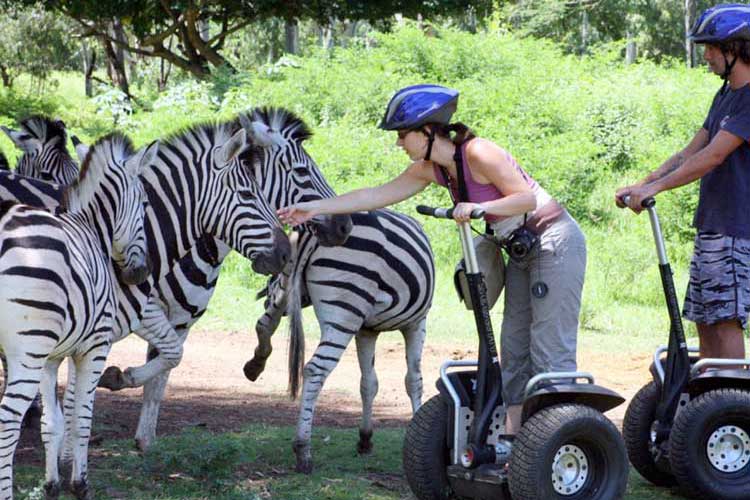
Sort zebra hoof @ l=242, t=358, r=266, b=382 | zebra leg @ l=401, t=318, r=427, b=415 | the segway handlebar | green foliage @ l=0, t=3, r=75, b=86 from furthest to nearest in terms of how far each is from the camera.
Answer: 1. green foliage @ l=0, t=3, r=75, b=86
2. zebra hoof @ l=242, t=358, r=266, b=382
3. zebra leg @ l=401, t=318, r=427, b=415
4. the segway handlebar

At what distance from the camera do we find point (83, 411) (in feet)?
17.6

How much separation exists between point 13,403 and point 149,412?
2.43 metres

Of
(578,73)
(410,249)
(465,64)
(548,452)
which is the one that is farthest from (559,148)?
(548,452)

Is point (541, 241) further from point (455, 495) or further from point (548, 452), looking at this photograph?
point (455, 495)

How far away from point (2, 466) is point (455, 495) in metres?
2.15

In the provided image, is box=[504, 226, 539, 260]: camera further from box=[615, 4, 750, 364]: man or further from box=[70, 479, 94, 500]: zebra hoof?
box=[70, 479, 94, 500]: zebra hoof

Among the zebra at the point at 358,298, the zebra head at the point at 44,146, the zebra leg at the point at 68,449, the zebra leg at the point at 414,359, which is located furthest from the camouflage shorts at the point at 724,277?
the zebra head at the point at 44,146

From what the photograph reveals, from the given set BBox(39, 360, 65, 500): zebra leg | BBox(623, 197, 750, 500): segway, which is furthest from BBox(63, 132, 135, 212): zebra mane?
BBox(623, 197, 750, 500): segway

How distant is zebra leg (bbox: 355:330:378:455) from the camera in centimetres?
709

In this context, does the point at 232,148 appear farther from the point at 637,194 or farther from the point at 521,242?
the point at 637,194

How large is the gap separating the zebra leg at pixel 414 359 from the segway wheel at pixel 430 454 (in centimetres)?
185

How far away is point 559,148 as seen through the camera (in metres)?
15.9

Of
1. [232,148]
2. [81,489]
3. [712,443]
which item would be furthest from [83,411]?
[712,443]

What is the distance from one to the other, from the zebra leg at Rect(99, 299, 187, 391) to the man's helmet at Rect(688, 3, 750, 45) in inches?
138
